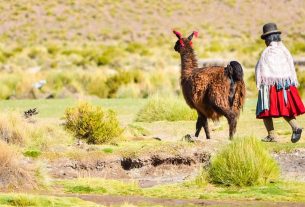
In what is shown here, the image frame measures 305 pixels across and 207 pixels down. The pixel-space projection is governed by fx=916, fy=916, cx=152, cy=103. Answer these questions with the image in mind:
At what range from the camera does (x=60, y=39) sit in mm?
68188

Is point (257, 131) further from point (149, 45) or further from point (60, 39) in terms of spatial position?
point (60, 39)

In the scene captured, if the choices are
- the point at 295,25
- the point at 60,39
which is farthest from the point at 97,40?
the point at 295,25

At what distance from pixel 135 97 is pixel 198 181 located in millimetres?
18042

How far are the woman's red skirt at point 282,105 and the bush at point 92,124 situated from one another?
290 centimetres

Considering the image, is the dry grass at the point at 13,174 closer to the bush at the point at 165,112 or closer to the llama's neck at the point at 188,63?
the llama's neck at the point at 188,63

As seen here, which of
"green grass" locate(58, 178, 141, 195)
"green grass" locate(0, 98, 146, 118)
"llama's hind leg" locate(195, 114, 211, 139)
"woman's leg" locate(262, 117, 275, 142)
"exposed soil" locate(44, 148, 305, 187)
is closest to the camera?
"green grass" locate(58, 178, 141, 195)

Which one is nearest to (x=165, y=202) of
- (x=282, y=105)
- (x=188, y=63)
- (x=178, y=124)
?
(x=282, y=105)

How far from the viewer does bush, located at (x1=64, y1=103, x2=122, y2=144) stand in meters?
16.4

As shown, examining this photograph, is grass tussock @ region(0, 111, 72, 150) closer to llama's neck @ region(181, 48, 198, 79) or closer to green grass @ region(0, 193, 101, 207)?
llama's neck @ region(181, 48, 198, 79)

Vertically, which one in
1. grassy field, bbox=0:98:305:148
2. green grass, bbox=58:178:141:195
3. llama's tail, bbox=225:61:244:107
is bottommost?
grassy field, bbox=0:98:305:148

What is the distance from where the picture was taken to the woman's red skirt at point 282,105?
1491cm

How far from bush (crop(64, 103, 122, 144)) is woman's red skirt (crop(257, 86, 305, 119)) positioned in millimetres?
2898

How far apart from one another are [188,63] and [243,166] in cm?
413

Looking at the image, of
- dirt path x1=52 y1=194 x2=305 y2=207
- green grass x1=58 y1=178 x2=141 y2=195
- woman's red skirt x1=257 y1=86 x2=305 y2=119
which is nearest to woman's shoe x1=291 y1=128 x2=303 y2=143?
woman's red skirt x1=257 y1=86 x2=305 y2=119
